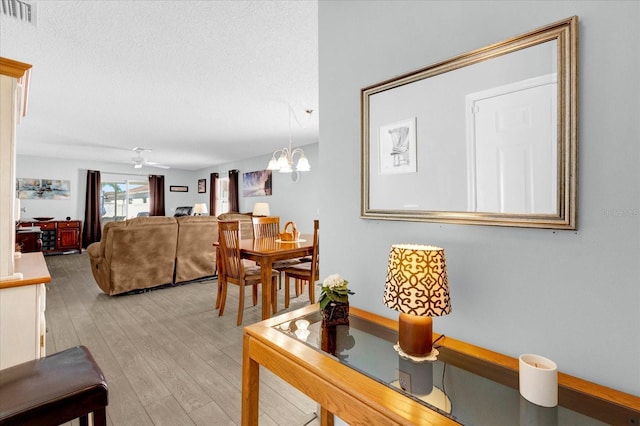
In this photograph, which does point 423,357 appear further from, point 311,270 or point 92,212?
point 92,212

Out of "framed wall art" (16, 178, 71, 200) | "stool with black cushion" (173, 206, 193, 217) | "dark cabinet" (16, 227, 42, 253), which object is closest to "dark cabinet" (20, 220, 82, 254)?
"framed wall art" (16, 178, 71, 200)

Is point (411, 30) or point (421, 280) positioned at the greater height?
point (411, 30)

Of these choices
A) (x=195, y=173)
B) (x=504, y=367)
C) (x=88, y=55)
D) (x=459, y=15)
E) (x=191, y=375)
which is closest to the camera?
(x=504, y=367)

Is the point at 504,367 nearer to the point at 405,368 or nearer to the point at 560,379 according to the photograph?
the point at 560,379

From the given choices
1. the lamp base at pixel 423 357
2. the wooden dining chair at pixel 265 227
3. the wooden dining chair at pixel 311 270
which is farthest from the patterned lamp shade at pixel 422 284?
the wooden dining chair at pixel 265 227

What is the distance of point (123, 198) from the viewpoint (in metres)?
9.09

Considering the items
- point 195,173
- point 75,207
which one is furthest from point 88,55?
point 195,173

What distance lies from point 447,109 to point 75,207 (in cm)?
990

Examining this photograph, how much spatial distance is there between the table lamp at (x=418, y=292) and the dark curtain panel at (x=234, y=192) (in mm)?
7717

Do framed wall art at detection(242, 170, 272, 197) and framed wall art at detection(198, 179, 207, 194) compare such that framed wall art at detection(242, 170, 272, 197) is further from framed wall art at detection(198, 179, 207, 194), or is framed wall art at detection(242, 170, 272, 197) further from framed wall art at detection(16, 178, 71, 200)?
framed wall art at detection(16, 178, 71, 200)

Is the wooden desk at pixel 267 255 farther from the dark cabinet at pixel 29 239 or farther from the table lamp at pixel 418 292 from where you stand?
the dark cabinet at pixel 29 239

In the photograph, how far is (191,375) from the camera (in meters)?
2.04

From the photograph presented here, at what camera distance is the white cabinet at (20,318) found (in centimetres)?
151

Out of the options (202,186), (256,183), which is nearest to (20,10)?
(256,183)
